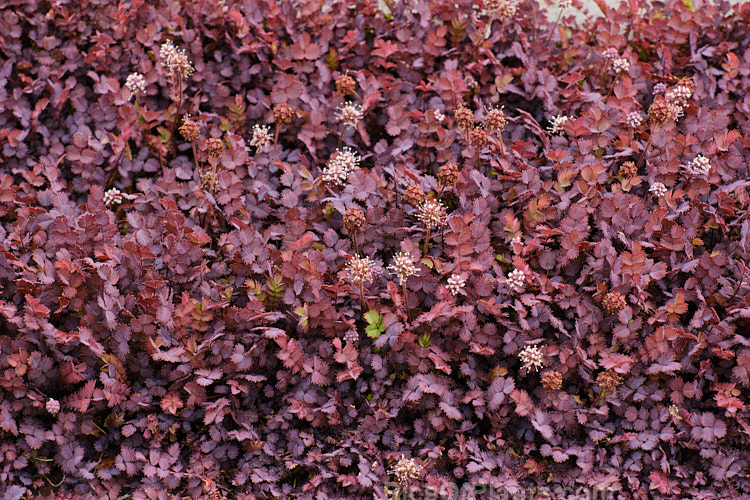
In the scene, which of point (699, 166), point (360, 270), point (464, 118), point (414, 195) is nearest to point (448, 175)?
point (414, 195)

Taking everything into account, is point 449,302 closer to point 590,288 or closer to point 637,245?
point 590,288

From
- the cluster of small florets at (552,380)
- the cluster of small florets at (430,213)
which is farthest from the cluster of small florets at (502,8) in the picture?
the cluster of small florets at (552,380)

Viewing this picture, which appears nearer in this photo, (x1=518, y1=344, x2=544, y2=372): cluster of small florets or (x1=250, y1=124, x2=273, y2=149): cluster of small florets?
(x1=518, y1=344, x2=544, y2=372): cluster of small florets

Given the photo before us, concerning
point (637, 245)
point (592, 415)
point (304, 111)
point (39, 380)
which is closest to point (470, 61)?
point (304, 111)

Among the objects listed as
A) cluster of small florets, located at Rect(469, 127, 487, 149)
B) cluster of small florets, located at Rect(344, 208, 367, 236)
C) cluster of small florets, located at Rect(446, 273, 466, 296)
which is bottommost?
cluster of small florets, located at Rect(446, 273, 466, 296)

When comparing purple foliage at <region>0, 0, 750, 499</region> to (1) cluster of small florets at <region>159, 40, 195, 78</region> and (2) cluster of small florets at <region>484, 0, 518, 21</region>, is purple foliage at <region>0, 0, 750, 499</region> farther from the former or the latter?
(2) cluster of small florets at <region>484, 0, 518, 21</region>

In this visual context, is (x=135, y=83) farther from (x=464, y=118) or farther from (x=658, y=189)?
(x=658, y=189)

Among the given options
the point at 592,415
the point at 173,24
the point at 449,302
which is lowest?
the point at 592,415

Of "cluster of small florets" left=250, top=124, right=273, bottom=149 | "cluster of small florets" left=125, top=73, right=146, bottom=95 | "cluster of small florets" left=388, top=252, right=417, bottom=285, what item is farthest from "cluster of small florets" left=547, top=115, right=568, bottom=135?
"cluster of small florets" left=125, top=73, right=146, bottom=95
